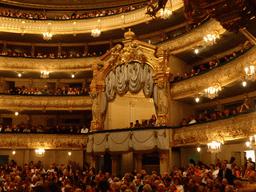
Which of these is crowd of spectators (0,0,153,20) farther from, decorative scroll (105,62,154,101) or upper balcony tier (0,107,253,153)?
upper balcony tier (0,107,253,153)

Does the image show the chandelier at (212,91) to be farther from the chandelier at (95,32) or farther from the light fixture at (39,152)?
the light fixture at (39,152)

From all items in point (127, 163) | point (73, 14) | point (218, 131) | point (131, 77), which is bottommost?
point (127, 163)

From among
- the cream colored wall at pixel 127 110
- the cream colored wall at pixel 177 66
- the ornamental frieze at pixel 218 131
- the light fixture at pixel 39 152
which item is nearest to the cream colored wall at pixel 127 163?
the cream colored wall at pixel 127 110

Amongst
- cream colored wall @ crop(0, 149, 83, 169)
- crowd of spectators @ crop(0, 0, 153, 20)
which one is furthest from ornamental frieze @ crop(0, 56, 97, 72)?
cream colored wall @ crop(0, 149, 83, 169)

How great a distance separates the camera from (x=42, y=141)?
24.8 m

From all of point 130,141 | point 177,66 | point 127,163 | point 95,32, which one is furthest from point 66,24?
point 127,163

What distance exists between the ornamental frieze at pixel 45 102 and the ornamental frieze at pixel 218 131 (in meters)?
9.21

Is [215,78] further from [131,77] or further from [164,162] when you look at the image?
[164,162]

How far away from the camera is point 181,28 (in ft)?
83.9

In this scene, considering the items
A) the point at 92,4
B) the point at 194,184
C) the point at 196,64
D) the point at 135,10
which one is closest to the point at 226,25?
the point at 194,184

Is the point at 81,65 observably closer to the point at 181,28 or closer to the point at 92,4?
the point at 92,4

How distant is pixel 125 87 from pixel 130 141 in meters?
3.98

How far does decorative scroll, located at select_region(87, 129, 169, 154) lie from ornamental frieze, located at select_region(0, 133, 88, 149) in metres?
3.22

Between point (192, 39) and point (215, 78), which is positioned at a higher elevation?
point (192, 39)
